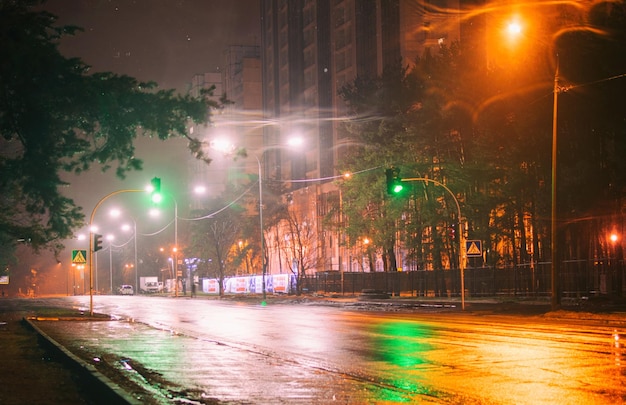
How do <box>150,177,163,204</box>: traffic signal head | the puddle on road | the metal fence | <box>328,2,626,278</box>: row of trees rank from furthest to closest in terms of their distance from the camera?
the metal fence
<box>328,2,626,278</box>: row of trees
<box>150,177,163,204</box>: traffic signal head
the puddle on road

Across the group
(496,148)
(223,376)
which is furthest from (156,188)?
(223,376)

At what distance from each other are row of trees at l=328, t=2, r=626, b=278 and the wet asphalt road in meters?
15.7

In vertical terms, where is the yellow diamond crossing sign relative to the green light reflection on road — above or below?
above

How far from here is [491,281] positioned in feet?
168

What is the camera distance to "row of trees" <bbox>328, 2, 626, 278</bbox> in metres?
39.0

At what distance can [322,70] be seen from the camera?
102500mm

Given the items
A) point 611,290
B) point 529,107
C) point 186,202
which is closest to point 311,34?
point 186,202

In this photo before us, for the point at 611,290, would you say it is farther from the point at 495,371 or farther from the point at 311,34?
the point at 311,34

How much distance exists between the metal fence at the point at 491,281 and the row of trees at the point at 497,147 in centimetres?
206

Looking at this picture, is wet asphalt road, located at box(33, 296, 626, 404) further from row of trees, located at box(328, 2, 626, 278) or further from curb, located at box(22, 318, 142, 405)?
row of trees, located at box(328, 2, 626, 278)

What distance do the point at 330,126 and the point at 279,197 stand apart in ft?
38.0

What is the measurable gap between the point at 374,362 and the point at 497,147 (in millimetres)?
35849

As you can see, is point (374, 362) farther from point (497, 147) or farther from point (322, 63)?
point (322, 63)

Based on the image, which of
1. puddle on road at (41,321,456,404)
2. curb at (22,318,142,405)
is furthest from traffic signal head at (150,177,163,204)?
curb at (22,318,142,405)
